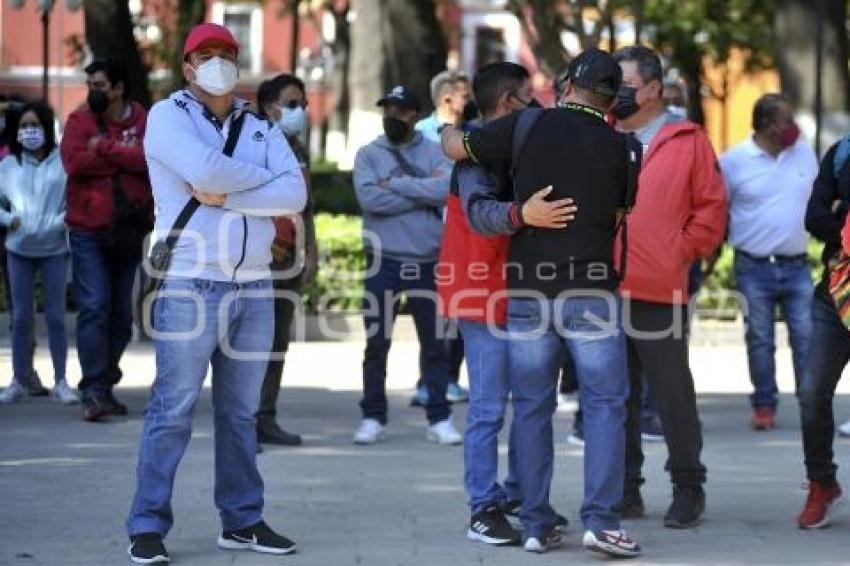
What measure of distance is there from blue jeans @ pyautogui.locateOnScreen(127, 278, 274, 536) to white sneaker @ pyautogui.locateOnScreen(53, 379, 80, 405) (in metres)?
4.95

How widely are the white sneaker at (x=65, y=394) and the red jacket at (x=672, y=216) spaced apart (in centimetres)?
519

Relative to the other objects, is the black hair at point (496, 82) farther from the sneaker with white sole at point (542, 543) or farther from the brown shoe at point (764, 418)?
the brown shoe at point (764, 418)

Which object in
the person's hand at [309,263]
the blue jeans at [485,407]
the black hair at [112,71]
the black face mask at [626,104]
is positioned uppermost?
the black hair at [112,71]

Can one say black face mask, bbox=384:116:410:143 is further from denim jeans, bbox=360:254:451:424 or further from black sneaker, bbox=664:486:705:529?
black sneaker, bbox=664:486:705:529

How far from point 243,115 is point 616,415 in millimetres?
1918

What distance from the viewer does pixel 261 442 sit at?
1189 cm

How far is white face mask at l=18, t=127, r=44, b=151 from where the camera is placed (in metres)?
13.3

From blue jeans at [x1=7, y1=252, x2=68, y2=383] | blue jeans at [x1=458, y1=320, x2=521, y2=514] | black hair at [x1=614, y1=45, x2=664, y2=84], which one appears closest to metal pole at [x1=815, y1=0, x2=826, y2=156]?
blue jeans at [x1=7, y1=252, x2=68, y2=383]

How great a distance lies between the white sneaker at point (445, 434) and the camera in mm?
11961

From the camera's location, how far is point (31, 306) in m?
13.7

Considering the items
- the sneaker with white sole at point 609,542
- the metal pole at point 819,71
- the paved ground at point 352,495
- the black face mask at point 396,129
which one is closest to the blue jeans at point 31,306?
the paved ground at point 352,495

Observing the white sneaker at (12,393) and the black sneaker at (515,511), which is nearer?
the black sneaker at (515,511)

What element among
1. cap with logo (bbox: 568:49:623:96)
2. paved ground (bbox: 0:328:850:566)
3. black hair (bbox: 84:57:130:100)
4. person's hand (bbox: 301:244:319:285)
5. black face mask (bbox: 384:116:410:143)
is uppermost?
black hair (bbox: 84:57:130:100)

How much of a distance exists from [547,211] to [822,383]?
5.57 ft
